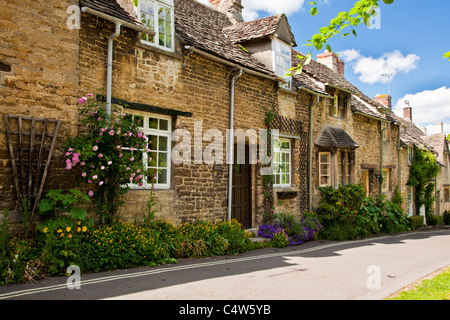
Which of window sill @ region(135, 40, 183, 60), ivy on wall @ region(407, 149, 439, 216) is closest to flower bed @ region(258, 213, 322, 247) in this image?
window sill @ region(135, 40, 183, 60)

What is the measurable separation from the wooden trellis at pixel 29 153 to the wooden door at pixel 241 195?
5557 mm

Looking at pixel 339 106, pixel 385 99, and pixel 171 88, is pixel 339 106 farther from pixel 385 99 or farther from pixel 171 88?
pixel 385 99

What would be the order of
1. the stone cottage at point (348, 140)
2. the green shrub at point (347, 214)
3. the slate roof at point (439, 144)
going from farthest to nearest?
1. the slate roof at point (439, 144)
2. the stone cottage at point (348, 140)
3. the green shrub at point (347, 214)

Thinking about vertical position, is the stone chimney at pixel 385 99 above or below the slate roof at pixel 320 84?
above

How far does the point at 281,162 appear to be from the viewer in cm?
1254

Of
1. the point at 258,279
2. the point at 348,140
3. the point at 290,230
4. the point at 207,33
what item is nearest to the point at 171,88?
the point at 207,33

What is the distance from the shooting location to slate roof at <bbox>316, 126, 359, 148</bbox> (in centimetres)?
1421

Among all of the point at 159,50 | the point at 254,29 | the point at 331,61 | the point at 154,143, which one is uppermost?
the point at 331,61

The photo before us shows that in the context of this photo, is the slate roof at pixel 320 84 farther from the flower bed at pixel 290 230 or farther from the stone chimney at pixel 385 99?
the stone chimney at pixel 385 99

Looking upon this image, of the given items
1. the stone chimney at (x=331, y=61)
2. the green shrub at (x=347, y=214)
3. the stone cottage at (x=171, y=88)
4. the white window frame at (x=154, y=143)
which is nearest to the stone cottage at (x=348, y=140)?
the stone chimney at (x=331, y=61)

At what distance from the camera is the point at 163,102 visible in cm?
837

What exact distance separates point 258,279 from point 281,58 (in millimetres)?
8649

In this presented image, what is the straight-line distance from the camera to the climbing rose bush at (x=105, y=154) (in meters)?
6.45
